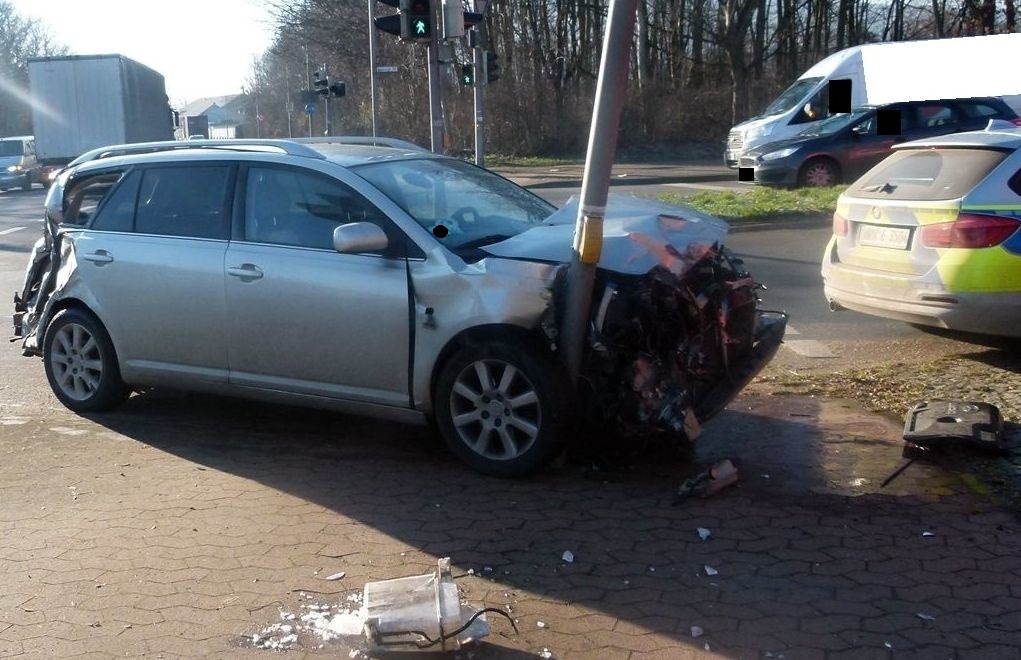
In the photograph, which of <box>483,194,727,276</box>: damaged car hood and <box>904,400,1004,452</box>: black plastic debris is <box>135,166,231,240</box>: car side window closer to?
<box>483,194,727,276</box>: damaged car hood

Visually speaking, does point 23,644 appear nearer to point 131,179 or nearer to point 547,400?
point 547,400

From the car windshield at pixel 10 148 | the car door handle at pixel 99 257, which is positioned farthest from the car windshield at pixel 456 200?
the car windshield at pixel 10 148

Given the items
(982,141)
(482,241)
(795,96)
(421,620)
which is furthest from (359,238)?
(795,96)

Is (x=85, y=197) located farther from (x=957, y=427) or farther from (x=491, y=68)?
(x=491, y=68)

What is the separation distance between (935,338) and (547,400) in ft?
14.7

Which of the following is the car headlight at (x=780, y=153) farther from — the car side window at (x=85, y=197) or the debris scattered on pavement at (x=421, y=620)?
the debris scattered on pavement at (x=421, y=620)

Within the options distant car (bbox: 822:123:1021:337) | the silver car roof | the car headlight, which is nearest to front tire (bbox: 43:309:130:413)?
distant car (bbox: 822:123:1021:337)

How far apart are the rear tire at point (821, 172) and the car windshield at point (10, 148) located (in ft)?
95.5

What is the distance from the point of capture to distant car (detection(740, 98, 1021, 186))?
67.4ft

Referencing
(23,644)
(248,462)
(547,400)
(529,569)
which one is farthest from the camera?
(248,462)

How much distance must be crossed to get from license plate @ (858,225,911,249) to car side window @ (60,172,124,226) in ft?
16.6

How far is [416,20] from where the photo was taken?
13.0m

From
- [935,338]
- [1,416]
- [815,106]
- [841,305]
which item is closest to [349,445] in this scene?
[1,416]

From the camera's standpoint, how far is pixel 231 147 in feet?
21.7
